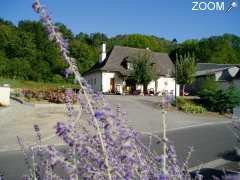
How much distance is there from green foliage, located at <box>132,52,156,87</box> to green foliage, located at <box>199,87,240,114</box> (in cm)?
1306

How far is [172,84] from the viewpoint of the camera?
177 ft

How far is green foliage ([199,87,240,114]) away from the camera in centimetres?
3316

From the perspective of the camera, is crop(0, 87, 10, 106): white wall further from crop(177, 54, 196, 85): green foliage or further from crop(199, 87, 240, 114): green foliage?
crop(177, 54, 196, 85): green foliage

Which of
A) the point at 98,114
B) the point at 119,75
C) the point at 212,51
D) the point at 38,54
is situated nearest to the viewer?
the point at 98,114

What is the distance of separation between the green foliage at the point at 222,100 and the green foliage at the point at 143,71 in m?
13.1

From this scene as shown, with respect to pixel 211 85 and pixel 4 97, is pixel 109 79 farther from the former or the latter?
pixel 4 97

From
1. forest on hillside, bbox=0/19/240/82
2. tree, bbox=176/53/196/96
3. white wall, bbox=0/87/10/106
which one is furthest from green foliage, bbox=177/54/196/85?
white wall, bbox=0/87/10/106

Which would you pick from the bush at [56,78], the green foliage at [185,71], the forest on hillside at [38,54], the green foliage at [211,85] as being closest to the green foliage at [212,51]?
the forest on hillside at [38,54]

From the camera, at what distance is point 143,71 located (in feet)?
155

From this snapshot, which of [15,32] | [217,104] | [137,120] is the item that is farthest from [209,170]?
[15,32]

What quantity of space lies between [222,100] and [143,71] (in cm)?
1552

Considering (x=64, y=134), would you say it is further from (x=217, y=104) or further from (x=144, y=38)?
(x=144, y=38)

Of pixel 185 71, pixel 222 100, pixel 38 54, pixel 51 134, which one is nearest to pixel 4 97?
pixel 51 134

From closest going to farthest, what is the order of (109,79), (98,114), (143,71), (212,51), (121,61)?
(98,114) < (143,71) < (109,79) < (121,61) < (212,51)
